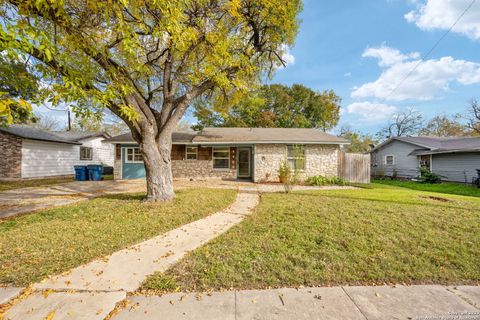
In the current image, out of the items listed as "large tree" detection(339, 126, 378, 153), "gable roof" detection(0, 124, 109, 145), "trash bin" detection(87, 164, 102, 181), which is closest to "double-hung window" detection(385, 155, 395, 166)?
"large tree" detection(339, 126, 378, 153)

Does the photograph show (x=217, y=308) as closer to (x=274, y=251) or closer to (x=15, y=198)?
(x=274, y=251)

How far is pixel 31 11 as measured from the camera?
4273 mm

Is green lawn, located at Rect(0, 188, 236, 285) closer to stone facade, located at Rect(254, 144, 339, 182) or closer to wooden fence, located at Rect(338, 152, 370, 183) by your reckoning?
stone facade, located at Rect(254, 144, 339, 182)

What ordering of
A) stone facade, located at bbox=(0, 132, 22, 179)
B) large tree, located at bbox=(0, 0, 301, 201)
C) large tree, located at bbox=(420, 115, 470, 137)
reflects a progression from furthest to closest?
1. large tree, located at bbox=(420, 115, 470, 137)
2. stone facade, located at bbox=(0, 132, 22, 179)
3. large tree, located at bbox=(0, 0, 301, 201)

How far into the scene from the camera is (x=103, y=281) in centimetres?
287

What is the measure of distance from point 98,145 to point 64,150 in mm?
3461

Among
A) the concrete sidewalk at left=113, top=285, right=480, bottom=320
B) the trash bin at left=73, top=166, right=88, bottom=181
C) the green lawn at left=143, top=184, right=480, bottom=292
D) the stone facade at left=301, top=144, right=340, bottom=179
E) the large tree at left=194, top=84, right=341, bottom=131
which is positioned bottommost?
the concrete sidewalk at left=113, top=285, right=480, bottom=320

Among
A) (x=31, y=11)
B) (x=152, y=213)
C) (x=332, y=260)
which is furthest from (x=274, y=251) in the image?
(x=31, y=11)

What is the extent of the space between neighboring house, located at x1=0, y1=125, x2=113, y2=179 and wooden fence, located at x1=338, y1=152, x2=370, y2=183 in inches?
590

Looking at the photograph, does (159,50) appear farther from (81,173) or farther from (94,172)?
(81,173)

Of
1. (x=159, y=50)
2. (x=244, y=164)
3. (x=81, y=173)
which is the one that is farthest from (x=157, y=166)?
(x=81, y=173)

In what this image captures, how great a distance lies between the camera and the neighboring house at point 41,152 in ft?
46.1

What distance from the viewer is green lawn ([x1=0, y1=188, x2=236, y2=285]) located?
3.26 meters

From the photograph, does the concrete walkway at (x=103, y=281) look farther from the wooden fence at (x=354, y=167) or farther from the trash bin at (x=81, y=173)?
the trash bin at (x=81, y=173)
